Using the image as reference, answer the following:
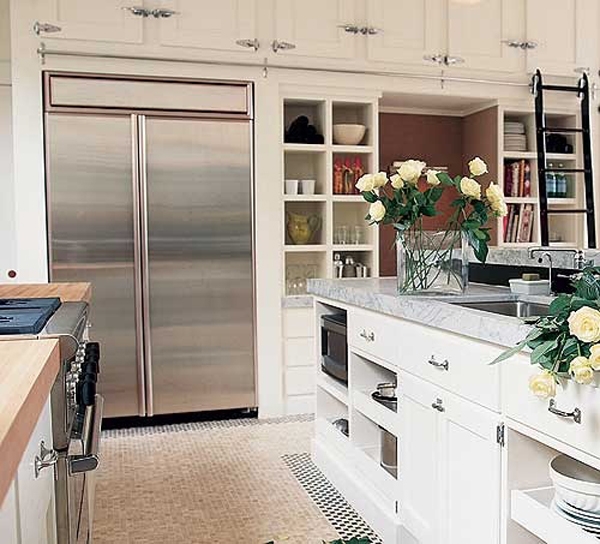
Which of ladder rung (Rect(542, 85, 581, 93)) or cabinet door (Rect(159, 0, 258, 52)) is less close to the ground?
cabinet door (Rect(159, 0, 258, 52))

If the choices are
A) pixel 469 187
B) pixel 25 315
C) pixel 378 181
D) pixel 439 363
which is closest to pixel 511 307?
pixel 469 187

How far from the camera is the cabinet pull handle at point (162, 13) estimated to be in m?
3.74

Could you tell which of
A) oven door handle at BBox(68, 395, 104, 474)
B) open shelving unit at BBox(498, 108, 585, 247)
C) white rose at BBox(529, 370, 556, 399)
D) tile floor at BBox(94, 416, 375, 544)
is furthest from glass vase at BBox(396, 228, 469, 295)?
open shelving unit at BBox(498, 108, 585, 247)

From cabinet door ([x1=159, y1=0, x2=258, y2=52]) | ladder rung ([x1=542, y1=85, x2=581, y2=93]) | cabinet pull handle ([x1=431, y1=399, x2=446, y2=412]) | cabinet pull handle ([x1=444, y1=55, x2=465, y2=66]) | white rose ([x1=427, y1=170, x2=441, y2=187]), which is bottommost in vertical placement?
cabinet pull handle ([x1=431, y1=399, x2=446, y2=412])

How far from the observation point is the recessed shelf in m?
1.47

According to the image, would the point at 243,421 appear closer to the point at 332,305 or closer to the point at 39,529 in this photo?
the point at 332,305

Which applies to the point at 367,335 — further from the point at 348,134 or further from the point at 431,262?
the point at 348,134

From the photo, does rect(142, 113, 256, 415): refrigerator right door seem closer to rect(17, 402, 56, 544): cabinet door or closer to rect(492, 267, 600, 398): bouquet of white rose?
rect(17, 402, 56, 544): cabinet door

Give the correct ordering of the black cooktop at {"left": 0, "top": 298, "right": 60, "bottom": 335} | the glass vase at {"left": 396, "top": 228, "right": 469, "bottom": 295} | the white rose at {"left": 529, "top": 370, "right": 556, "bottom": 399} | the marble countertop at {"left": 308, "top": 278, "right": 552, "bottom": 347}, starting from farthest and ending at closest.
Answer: the glass vase at {"left": 396, "top": 228, "right": 469, "bottom": 295}
the marble countertop at {"left": 308, "top": 278, "right": 552, "bottom": 347}
the black cooktop at {"left": 0, "top": 298, "right": 60, "bottom": 335}
the white rose at {"left": 529, "top": 370, "right": 556, "bottom": 399}

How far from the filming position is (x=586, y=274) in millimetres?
1580

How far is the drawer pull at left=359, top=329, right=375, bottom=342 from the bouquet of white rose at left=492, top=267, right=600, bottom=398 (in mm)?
1036

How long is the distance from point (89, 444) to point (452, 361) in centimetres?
104

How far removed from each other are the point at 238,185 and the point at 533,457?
263cm

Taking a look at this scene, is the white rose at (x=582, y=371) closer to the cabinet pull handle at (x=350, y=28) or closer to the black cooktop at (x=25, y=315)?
the black cooktop at (x=25, y=315)
